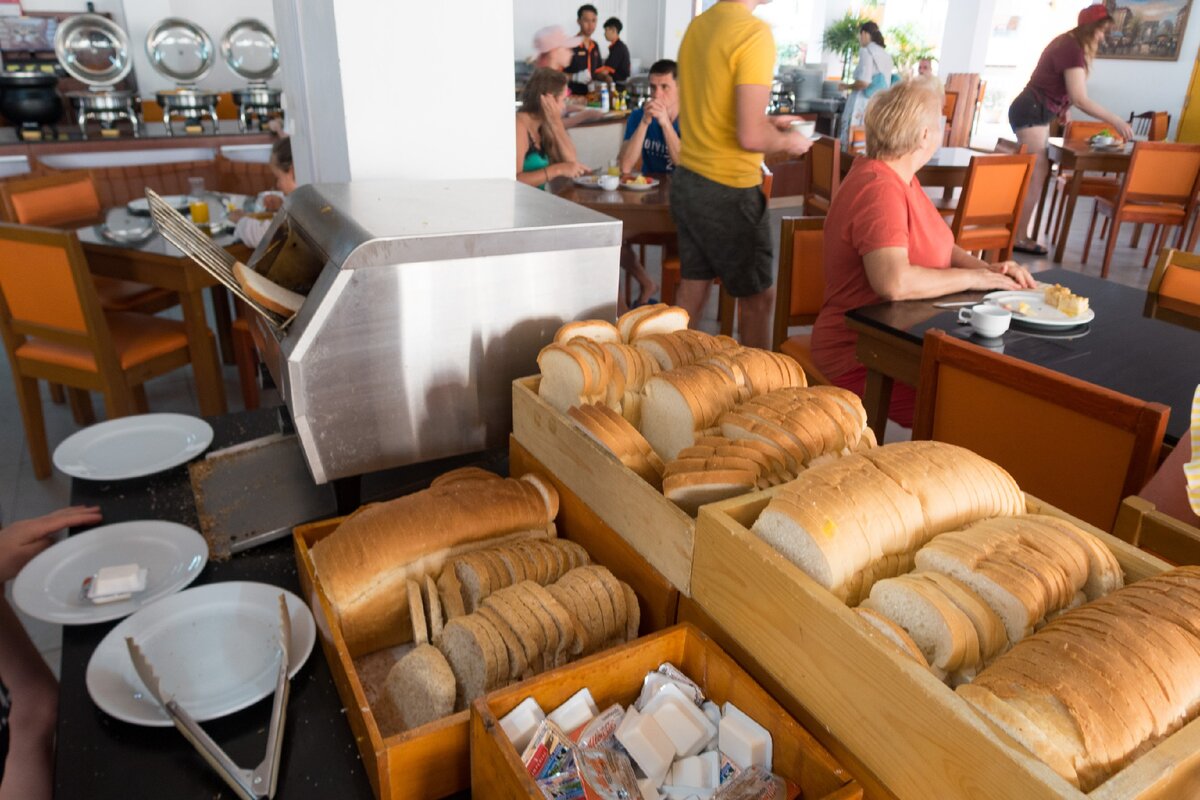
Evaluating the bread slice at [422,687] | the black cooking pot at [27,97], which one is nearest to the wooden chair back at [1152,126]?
the bread slice at [422,687]

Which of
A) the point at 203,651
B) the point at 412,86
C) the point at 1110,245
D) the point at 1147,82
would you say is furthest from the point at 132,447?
the point at 1147,82

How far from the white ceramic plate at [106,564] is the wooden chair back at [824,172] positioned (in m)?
3.73

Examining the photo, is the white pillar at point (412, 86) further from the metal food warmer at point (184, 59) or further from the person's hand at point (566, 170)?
the metal food warmer at point (184, 59)

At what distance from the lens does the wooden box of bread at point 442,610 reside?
0.73 m

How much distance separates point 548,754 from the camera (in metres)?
0.67

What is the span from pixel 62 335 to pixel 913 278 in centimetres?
265

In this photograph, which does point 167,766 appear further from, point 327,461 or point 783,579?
point 783,579

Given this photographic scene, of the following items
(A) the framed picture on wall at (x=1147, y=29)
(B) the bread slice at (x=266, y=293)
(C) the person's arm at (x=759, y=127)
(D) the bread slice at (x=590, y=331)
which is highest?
(A) the framed picture on wall at (x=1147, y=29)

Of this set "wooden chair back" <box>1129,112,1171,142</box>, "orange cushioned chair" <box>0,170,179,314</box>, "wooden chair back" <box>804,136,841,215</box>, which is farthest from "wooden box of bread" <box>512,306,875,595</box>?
"wooden chair back" <box>1129,112,1171,142</box>

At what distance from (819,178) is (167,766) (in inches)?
170

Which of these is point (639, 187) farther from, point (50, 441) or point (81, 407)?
point (50, 441)

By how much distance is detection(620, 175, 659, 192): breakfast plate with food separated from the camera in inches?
151

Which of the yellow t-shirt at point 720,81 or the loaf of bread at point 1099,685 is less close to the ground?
the yellow t-shirt at point 720,81

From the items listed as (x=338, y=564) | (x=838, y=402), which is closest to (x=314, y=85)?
(x=338, y=564)
